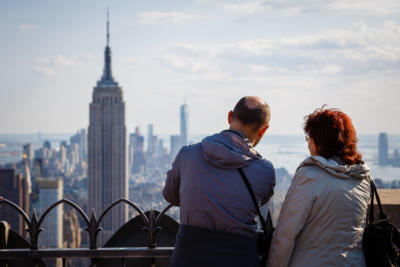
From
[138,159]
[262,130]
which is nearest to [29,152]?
[138,159]

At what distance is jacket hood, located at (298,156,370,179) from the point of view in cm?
287

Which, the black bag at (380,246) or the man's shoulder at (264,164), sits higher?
the man's shoulder at (264,164)

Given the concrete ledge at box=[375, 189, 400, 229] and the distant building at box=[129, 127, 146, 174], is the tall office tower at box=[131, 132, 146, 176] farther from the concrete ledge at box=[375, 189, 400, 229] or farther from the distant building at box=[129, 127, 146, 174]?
the concrete ledge at box=[375, 189, 400, 229]

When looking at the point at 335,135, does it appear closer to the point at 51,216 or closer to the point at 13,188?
the point at 13,188

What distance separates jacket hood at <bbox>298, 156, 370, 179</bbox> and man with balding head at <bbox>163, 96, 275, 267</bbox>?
0.81 feet

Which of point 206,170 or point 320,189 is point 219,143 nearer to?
point 206,170

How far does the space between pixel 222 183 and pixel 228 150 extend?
7.6 inches

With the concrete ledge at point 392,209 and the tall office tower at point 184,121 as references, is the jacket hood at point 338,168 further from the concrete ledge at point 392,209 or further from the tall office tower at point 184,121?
the tall office tower at point 184,121

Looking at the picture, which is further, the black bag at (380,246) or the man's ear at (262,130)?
the man's ear at (262,130)

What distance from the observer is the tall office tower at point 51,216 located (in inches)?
3969

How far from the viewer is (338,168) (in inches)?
113

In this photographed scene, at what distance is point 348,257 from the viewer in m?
2.89

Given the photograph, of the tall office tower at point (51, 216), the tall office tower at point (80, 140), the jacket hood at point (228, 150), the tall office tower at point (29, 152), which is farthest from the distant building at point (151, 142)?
Result: the jacket hood at point (228, 150)

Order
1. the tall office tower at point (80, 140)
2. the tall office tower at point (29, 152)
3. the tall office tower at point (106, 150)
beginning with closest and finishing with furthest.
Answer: the tall office tower at point (106, 150) → the tall office tower at point (29, 152) → the tall office tower at point (80, 140)
